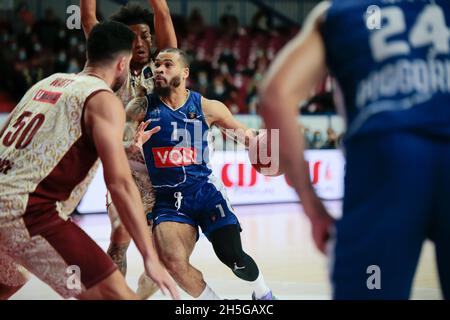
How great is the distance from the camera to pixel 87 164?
3.47 meters

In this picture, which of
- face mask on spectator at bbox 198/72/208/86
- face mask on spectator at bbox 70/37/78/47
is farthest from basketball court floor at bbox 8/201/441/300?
face mask on spectator at bbox 70/37/78/47

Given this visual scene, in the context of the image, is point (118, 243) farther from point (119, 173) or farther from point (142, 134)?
point (119, 173)

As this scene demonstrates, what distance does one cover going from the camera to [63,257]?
11.0 feet

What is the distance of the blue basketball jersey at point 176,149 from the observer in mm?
5148

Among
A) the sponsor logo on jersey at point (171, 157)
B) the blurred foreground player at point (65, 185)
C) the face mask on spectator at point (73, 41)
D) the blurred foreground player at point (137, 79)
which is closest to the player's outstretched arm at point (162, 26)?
the blurred foreground player at point (137, 79)

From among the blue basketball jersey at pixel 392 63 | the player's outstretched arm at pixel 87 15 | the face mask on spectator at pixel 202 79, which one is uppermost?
the player's outstretched arm at pixel 87 15

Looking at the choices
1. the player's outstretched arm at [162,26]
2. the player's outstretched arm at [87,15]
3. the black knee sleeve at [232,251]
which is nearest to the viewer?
the black knee sleeve at [232,251]

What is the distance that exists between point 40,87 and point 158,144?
5.37 ft

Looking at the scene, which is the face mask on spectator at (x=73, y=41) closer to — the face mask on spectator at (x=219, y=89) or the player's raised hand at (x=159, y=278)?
the face mask on spectator at (x=219, y=89)

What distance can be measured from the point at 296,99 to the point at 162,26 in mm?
3629

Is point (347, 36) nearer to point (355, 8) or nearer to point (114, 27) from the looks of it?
point (355, 8)

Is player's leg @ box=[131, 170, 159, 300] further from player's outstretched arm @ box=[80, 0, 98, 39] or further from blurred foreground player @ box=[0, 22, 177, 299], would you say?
blurred foreground player @ box=[0, 22, 177, 299]

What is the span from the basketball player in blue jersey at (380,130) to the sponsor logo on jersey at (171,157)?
→ 2894mm

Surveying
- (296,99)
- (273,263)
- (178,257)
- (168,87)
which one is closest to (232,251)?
(178,257)
